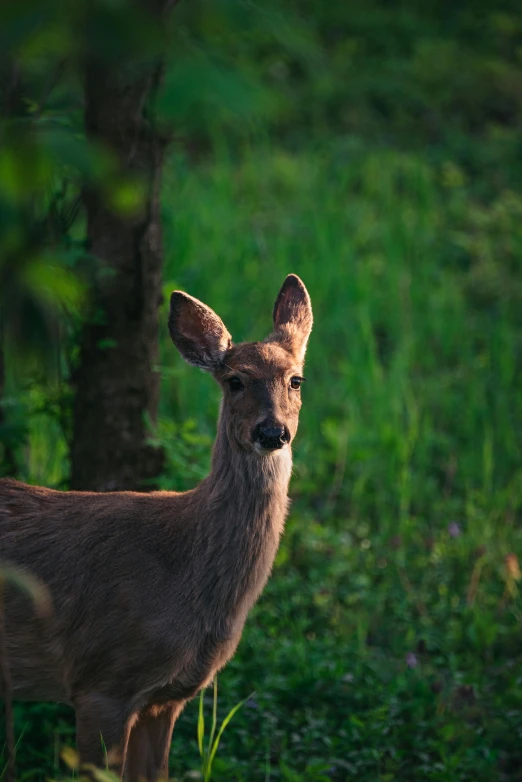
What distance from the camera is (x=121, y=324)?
4.87 metres

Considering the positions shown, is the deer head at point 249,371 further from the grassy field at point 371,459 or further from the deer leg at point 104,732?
the deer leg at point 104,732

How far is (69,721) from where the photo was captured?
464 centimetres

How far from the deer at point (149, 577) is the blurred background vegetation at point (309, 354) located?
427mm

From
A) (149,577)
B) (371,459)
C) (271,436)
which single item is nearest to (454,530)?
(371,459)

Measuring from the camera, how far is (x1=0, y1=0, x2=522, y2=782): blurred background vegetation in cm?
161

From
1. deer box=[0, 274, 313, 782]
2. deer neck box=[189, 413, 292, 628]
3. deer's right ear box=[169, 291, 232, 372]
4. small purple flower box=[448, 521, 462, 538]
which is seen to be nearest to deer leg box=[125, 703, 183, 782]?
deer box=[0, 274, 313, 782]

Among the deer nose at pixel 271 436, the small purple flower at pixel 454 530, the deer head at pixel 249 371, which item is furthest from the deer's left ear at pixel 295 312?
the small purple flower at pixel 454 530

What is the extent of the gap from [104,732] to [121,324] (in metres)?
1.90

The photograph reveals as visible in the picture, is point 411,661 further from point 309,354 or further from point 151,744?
point 309,354

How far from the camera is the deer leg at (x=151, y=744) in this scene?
407cm

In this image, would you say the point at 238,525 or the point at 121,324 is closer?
the point at 238,525

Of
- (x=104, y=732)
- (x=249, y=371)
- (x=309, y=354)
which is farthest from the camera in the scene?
(x=309, y=354)

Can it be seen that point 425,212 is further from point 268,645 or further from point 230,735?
point 230,735

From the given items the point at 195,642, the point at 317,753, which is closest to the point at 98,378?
Result: the point at 195,642
